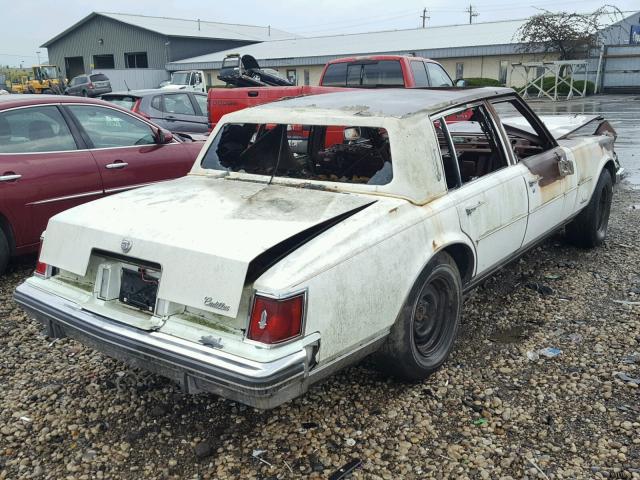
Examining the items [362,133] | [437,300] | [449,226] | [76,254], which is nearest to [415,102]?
[362,133]

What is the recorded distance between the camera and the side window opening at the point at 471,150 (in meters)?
3.59

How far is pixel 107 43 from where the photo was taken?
49.1 meters

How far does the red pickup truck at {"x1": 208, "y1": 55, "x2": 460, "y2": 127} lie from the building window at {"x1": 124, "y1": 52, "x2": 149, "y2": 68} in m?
42.8

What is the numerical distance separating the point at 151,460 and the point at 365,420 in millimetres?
1087

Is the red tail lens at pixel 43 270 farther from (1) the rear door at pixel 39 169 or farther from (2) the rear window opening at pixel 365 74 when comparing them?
(2) the rear window opening at pixel 365 74

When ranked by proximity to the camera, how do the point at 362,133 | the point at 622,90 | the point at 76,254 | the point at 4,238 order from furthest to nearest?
1. the point at 622,90
2. the point at 4,238
3. the point at 362,133
4. the point at 76,254

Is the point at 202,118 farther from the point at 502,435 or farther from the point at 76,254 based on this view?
the point at 502,435

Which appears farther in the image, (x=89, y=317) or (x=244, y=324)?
(x=89, y=317)

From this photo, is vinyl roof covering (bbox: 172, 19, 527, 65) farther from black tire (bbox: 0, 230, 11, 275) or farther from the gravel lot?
the gravel lot

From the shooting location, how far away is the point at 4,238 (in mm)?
4855

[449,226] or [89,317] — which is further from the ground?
[449,226]

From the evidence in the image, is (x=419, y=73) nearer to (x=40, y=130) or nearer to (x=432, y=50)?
(x=40, y=130)

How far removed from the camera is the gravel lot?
8.82ft

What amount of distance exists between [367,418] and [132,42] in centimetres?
5026
